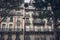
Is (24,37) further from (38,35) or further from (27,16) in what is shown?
(27,16)

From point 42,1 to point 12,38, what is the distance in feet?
64.8

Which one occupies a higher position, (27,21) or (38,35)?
(27,21)

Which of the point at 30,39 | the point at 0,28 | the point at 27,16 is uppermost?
the point at 27,16

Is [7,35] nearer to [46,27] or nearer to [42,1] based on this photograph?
[46,27]

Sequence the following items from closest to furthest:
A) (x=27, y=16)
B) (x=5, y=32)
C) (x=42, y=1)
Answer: (x=42, y=1) → (x=5, y=32) → (x=27, y=16)

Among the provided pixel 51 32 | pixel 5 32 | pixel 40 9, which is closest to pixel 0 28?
pixel 5 32

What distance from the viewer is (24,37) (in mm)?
37062

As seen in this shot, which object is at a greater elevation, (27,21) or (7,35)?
(27,21)

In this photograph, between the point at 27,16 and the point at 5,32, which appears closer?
the point at 5,32

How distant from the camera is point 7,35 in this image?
37250mm

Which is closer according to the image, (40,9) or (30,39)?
(40,9)

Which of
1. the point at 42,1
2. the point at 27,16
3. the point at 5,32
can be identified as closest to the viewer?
the point at 42,1

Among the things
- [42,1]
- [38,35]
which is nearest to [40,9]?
[42,1]

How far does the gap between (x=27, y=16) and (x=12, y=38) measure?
635 cm
